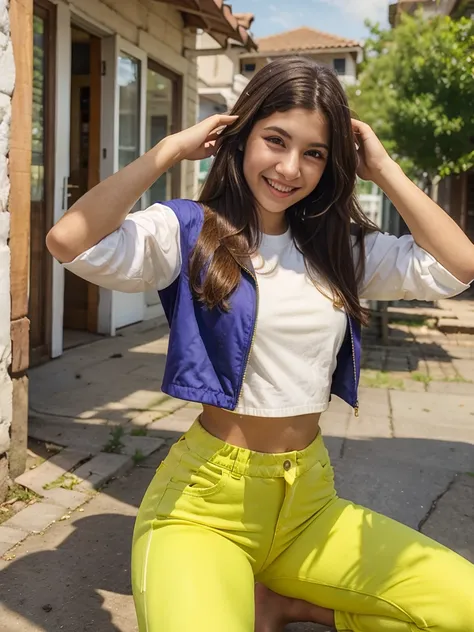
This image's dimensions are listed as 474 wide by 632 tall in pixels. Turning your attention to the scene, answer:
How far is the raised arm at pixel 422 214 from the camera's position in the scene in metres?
2.05

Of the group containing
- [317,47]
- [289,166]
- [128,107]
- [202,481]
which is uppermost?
[317,47]

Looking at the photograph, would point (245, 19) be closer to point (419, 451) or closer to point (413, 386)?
point (413, 386)

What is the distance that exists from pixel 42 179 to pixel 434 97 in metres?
8.50

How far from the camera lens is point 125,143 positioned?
7.30 m

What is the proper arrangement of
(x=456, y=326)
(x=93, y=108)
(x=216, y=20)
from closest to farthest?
(x=93, y=108), (x=216, y=20), (x=456, y=326)

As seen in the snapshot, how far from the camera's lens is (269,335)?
1911 mm

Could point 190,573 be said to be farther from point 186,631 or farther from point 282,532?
point 282,532

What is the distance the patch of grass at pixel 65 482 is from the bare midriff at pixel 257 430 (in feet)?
5.21

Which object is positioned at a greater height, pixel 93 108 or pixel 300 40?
pixel 300 40

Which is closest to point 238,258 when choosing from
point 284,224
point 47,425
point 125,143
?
point 284,224

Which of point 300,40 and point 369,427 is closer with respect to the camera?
point 369,427

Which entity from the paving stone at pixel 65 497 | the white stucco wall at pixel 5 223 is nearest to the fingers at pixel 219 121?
the white stucco wall at pixel 5 223

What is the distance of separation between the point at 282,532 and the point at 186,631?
457 millimetres

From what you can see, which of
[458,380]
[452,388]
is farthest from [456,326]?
[452,388]
